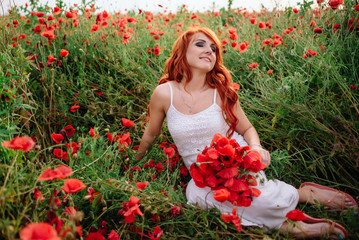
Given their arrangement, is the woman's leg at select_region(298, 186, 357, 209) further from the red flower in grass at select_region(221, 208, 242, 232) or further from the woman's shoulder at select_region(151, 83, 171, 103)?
the woman's shoulder at select_region(151, 83, 171, 103)

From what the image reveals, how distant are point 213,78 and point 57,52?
1.74m

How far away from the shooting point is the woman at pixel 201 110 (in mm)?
1813

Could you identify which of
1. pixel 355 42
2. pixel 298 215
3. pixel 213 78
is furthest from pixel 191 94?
pixel 355 42

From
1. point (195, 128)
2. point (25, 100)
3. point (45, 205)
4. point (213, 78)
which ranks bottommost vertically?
point (45, 205)

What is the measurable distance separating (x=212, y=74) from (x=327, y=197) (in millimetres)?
1184

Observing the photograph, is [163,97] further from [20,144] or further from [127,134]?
[20,144]

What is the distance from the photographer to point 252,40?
11.2ft

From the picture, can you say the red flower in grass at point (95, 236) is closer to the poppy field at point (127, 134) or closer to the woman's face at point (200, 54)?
the poppy field at point (127, 134)

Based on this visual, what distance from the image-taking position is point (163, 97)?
6.61ft

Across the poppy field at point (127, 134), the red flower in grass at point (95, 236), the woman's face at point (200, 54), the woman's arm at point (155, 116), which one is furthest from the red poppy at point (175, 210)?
the woman's face at point (200, 54)

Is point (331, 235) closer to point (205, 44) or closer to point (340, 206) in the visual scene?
point (340, 206)

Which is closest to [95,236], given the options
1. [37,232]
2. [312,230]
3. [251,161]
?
[37,232]

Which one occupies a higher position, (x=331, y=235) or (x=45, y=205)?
(x=45, y=205)

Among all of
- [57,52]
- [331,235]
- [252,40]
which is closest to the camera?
[331,235]
